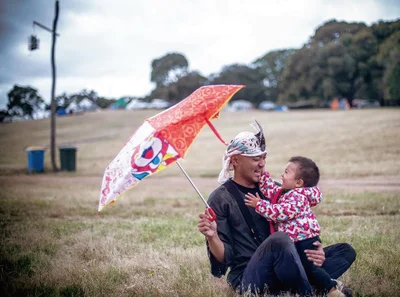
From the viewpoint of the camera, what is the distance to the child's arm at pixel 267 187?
401 cm

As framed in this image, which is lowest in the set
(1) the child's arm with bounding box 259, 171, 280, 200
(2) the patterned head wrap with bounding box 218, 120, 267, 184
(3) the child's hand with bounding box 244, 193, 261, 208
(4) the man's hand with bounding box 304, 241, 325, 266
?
(4) the man's hand with bounding box 304, 241, 325, 266

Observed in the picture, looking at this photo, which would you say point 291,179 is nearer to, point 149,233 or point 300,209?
point 300,209

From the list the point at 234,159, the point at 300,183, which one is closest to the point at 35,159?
the point at 234,159

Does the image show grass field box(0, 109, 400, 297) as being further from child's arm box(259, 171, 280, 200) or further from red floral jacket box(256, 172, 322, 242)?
child's arm box(259, 171, 280, 200)

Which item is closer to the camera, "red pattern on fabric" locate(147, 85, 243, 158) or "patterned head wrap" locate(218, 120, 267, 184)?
"red pattern on fabric" locate(147, 85, 243, 158)

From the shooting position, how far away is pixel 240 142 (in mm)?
3910

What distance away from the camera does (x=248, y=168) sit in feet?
12.9

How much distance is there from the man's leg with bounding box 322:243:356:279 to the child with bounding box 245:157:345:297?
215 millimetres

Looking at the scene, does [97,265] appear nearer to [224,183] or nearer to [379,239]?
[224,183]

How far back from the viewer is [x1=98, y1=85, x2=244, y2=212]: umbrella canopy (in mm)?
3412

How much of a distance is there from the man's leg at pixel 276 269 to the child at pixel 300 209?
0.62 ft

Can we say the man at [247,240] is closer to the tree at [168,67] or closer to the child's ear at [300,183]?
the child's ear at [300,183]

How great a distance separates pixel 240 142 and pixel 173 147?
0.77m

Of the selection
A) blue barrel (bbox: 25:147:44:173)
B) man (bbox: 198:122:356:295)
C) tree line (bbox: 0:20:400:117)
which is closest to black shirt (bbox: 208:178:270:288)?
man (bbox: 198:122:356:295)
